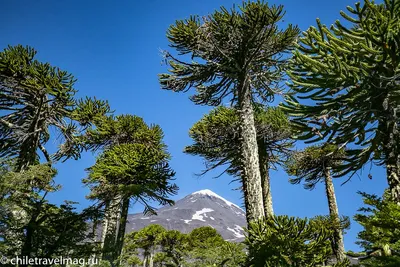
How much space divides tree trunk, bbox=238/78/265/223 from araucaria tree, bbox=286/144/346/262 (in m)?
5.92

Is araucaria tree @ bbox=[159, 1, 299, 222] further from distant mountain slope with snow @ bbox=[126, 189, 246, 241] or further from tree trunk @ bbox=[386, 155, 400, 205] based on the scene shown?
distant mountain slope with snow @ bbox=[126, 189, 246, 241]

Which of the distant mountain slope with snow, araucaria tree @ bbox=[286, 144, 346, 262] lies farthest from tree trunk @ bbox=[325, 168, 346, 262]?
the distant mountain slope with snow

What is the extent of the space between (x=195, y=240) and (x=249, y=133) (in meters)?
20.1

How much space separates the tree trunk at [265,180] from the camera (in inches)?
451

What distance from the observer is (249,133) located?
7.24 metres

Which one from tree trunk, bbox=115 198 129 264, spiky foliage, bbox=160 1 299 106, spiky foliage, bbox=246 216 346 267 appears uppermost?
spiky foliage, bbox=160 1 299 106

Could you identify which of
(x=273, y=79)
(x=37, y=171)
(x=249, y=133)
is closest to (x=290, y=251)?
(x=249, y=133)

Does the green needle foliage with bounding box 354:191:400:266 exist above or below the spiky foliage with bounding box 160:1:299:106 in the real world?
below

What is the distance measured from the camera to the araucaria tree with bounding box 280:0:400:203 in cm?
415

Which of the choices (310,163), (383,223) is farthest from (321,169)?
(383,223)

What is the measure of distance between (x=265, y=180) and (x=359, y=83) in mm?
7913

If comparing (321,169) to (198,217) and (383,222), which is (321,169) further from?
(198,217)

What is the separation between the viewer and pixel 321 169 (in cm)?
1375

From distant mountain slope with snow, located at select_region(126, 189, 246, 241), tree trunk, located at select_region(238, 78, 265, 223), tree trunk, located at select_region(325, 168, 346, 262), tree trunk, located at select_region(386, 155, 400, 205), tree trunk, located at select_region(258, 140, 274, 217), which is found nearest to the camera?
tree trunk, located at select_region(386, 155, 400, 205)
